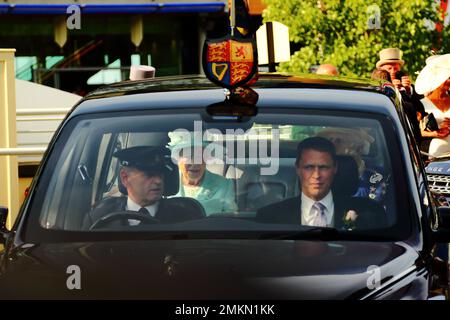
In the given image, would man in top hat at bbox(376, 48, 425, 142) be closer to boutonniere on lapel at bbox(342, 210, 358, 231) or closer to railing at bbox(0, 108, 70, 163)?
railing at bbox(0, 108, 70, 163)

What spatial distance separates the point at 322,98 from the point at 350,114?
139 mm

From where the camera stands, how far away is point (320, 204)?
4582mm

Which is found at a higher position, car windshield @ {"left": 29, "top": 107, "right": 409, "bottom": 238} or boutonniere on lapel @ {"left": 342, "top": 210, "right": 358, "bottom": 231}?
car windshield @ {"left": 29, "top": 107, "right": 409, "bottom": 238}

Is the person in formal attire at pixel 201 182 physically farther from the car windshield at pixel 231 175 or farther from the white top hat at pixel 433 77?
the white top hat at pixel 433 77

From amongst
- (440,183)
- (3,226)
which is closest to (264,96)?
(3,226)

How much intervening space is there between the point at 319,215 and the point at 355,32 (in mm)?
16040

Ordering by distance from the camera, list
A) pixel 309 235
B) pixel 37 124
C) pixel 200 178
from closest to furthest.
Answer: pixel 309 235 < pixel 200 178 < pixel 37 124

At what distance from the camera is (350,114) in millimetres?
4727

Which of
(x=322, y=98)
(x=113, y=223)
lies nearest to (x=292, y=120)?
(x=322, y=98)

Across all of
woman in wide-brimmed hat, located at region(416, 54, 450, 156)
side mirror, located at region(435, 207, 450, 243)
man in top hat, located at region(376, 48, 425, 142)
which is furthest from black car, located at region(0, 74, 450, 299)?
man in top hat, located at region(376, 48, 425, 142)

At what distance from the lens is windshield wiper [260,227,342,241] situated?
4.26 m

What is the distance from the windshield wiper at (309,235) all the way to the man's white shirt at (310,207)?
0.07 metres

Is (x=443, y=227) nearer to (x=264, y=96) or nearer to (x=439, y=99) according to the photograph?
(x=264, y=96)
